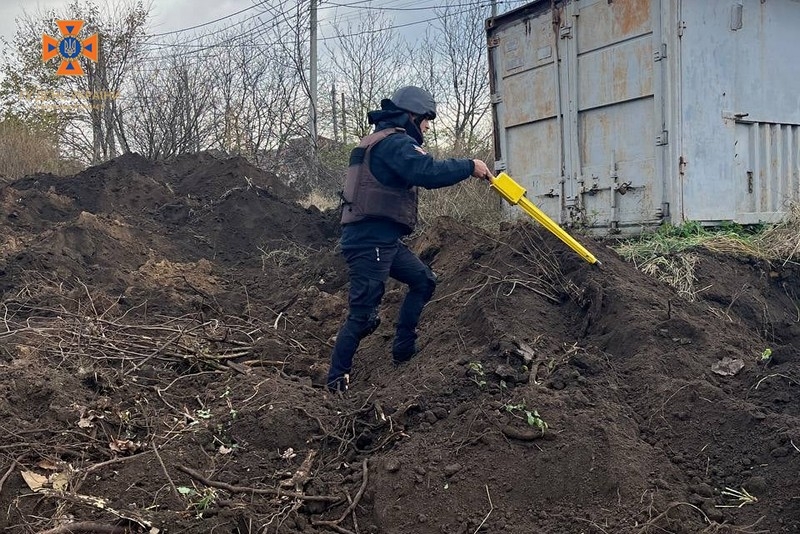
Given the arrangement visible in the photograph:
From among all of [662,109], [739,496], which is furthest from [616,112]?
[739,496]

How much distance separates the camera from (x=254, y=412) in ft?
13.0

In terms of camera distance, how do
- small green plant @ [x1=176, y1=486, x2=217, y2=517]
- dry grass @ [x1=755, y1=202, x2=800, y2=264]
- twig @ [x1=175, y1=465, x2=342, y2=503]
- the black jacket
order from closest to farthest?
small green plant @ [x1=176, y1=486, x2=217, y2=517] → twig @ [x1=175, y1=465, x2=342, y2=503] → the black jacket → dry grass @ [x1=755, y1=202, x2=800, y2=264]

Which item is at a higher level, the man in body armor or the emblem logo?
the emblem logo

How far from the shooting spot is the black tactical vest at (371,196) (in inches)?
172

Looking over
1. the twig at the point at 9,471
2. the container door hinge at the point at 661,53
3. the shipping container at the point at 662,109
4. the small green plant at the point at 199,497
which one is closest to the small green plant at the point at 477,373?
the small green plant at the point at 199,497

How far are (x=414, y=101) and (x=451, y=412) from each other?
75.4 inches

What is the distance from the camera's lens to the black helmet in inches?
176

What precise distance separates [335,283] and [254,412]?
13.3 ft

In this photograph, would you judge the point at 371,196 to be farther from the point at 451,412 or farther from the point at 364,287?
the point at 451,412

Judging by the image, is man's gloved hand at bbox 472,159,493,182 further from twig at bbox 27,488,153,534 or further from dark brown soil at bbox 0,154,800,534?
twig at bbox 27,488,153,534

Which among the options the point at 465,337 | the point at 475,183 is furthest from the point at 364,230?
the point at 475,183

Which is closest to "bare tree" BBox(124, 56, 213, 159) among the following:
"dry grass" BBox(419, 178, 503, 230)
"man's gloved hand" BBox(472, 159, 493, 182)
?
"dry grass" BBox(419, 178, 503, 230)

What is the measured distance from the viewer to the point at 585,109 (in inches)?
287

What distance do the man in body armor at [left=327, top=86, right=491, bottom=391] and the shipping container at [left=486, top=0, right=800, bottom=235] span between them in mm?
2910
